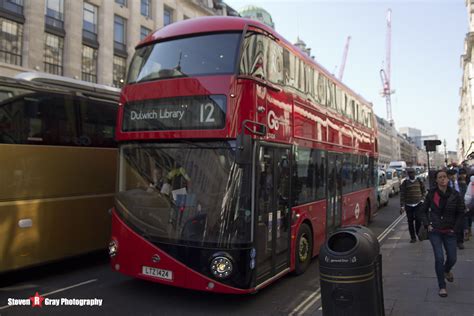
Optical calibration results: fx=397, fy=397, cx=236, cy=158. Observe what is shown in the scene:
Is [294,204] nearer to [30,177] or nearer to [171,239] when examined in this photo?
[171,239]

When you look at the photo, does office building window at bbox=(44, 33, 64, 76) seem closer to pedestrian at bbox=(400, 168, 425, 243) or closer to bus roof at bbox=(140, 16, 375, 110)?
bus roof at bbox=(140, 16, 375, 110)

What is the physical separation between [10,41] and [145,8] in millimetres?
14665

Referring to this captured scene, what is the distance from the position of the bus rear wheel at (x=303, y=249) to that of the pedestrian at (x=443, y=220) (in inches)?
85.5

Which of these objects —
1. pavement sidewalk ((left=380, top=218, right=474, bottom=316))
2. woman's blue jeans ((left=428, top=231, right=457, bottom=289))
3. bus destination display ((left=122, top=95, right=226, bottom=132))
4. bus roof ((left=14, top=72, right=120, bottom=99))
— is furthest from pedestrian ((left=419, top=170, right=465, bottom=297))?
bus roof ((left=14, top=72, right=120, bottom=99))

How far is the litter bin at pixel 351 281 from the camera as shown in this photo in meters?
4.39

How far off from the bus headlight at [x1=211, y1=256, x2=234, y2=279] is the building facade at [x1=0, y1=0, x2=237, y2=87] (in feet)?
56.7

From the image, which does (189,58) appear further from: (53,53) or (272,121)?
(53,53)

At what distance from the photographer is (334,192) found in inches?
376

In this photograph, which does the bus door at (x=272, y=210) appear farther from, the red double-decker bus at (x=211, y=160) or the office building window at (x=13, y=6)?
the office building window at (x=13, y=6)

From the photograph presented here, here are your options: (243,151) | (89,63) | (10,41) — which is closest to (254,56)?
(243,151)

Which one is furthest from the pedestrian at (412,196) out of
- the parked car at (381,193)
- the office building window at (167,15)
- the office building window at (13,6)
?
the office building window at (167,15)

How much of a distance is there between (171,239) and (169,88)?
2.24 metres

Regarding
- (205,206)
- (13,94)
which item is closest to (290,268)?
(205,206)

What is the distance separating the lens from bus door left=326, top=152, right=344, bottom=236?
9.11m
